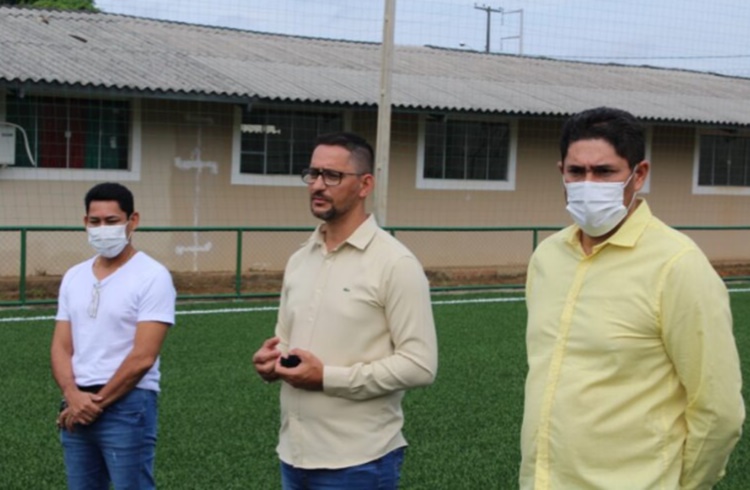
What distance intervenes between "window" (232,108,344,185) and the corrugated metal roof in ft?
1.94

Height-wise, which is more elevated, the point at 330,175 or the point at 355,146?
the point at 355,146

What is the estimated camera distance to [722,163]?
24375mm

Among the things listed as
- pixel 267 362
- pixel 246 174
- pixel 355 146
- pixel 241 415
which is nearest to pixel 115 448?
pixel 267 362

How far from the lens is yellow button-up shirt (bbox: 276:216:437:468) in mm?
4086

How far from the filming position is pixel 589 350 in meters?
3.41

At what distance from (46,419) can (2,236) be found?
7948 millimetres

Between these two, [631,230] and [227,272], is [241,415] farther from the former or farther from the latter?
[227,272]

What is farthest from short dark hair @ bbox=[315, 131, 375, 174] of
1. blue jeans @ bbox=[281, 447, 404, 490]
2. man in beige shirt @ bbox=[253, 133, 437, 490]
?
blue jeans @ bbox=[281, 447, 404, 490]

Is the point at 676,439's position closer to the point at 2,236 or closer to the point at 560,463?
the point at 560,463

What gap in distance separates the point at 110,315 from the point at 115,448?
566 mm

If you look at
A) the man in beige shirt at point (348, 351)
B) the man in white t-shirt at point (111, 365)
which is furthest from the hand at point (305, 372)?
the man in white t-shirt at point (111, 365)

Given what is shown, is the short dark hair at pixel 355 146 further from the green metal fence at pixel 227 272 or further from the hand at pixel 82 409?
the green metal fence at pixel 227 272

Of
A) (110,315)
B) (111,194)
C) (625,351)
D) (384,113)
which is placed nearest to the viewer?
(625,351)

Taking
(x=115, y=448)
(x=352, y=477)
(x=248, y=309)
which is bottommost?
(x=248, y=309)
